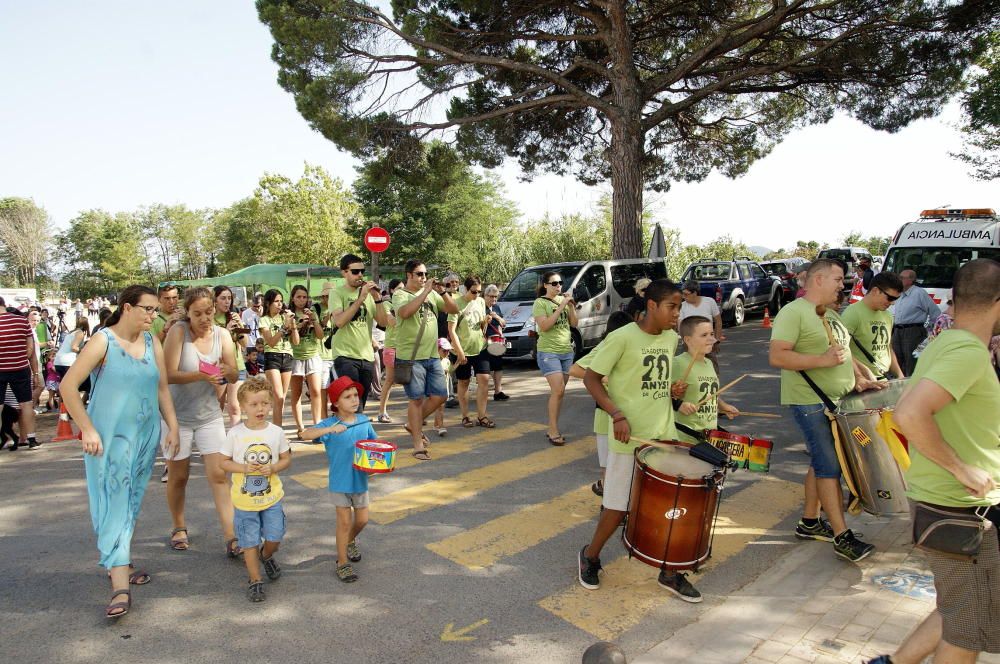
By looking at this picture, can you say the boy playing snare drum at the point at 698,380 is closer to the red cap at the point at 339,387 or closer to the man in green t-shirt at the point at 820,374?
the man in green t-shirt at the point at 820,374

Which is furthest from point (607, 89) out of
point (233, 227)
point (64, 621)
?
point (233, 227)

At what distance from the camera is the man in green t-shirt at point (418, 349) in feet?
23.1

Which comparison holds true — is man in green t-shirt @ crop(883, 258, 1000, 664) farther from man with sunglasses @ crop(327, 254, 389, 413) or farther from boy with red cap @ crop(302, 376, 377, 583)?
man with sunglasses @ crop(327, 254, 389, 413)

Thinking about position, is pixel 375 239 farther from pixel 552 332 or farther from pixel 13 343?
pixel 552 332

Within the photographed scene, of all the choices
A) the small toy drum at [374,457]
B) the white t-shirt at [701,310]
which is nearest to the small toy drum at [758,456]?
the small toy drum at [374,457]

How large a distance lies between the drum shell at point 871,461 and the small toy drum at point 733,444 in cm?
58

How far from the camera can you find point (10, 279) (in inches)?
3113

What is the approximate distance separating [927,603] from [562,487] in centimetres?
297

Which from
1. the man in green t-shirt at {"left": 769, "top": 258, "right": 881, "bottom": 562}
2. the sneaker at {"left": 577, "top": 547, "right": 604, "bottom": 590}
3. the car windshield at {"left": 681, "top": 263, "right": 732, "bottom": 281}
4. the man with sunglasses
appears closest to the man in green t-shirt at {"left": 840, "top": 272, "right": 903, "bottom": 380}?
the man in green t-shirt at {"left": 769, "top": 258, "right": 881, "bottom": 562}

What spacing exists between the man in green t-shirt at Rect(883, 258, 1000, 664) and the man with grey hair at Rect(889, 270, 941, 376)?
21.7 ft

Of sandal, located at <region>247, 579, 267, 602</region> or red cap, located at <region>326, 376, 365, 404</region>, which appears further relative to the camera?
red cap, located at <region>326, 376, 365, 404</region>

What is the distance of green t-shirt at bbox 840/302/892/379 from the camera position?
17.2 feet

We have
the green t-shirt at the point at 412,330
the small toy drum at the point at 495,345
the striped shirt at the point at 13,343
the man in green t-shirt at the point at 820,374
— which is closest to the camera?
the man in green t-shirt at the point at 820,374

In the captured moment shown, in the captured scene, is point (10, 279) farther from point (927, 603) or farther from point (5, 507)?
point (927, 603)
